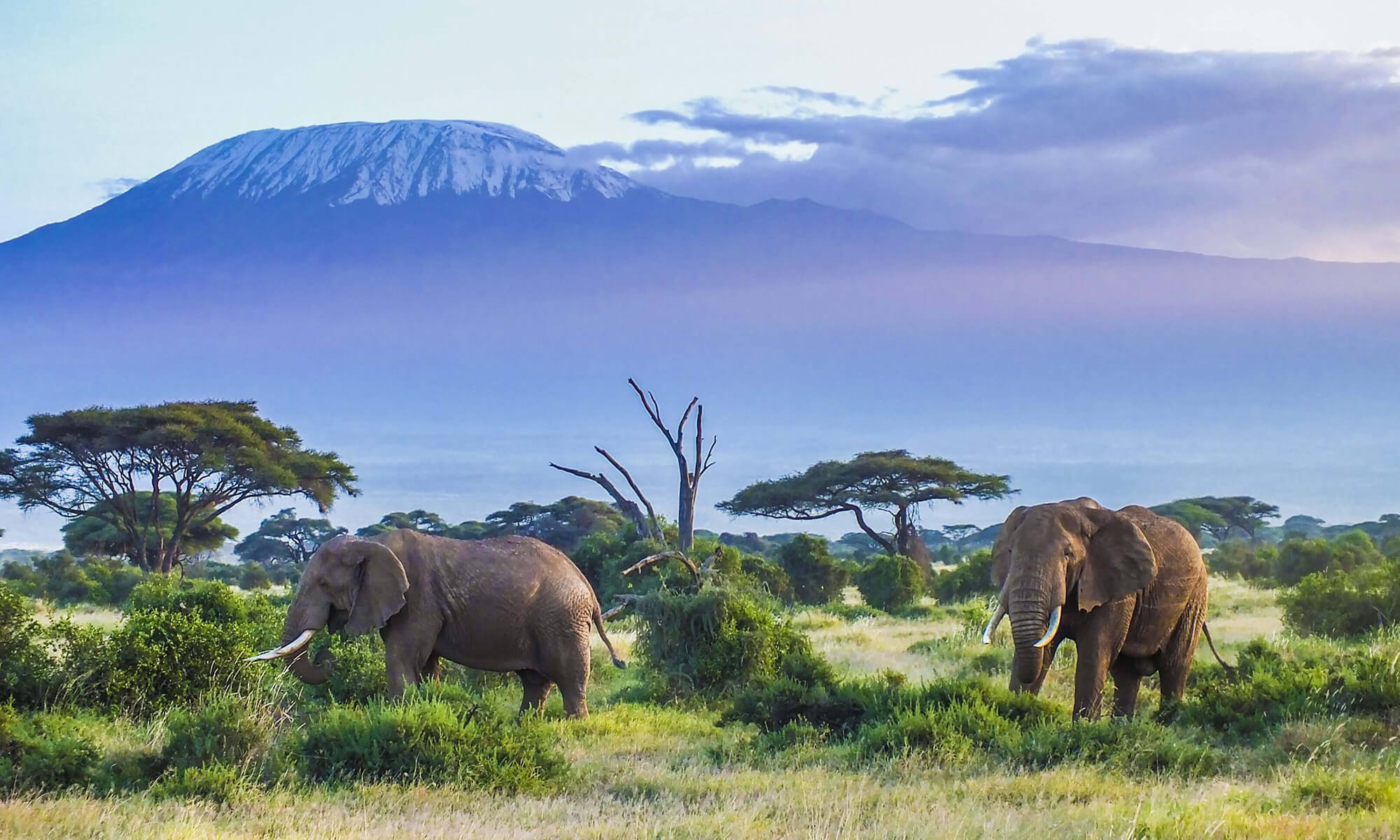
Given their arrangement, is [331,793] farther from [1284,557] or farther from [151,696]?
[1284,557]

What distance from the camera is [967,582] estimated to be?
38.6 meters

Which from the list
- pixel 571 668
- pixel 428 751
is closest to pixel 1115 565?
pixel 571 668

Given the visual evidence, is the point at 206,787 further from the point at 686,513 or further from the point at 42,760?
the point at 686,513

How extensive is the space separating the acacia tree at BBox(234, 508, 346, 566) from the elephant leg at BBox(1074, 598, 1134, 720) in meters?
59.5

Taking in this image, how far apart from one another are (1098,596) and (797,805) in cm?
480

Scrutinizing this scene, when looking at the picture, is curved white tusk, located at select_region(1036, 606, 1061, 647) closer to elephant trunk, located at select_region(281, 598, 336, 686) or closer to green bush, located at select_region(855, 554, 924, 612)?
elephant trunk, located at select_region(281, 598, 336, 686)

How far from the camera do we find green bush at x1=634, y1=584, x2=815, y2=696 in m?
18.1

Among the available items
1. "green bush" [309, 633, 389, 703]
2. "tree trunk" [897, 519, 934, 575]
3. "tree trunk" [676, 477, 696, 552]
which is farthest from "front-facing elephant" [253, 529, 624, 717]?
"tree trunk" [897, 519, 934, 575]

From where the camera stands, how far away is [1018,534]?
43.4 feet

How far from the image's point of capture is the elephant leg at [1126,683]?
582 inches

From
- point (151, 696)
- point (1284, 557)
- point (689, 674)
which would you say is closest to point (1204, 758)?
point (689, 674)

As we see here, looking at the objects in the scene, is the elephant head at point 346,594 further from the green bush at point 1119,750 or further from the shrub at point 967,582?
the shrub at point 967,582

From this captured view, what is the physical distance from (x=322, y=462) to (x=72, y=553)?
33.9 feet

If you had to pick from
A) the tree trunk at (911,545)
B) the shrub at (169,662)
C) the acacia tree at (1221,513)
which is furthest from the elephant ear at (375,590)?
the acacia tree at (1221,513)
